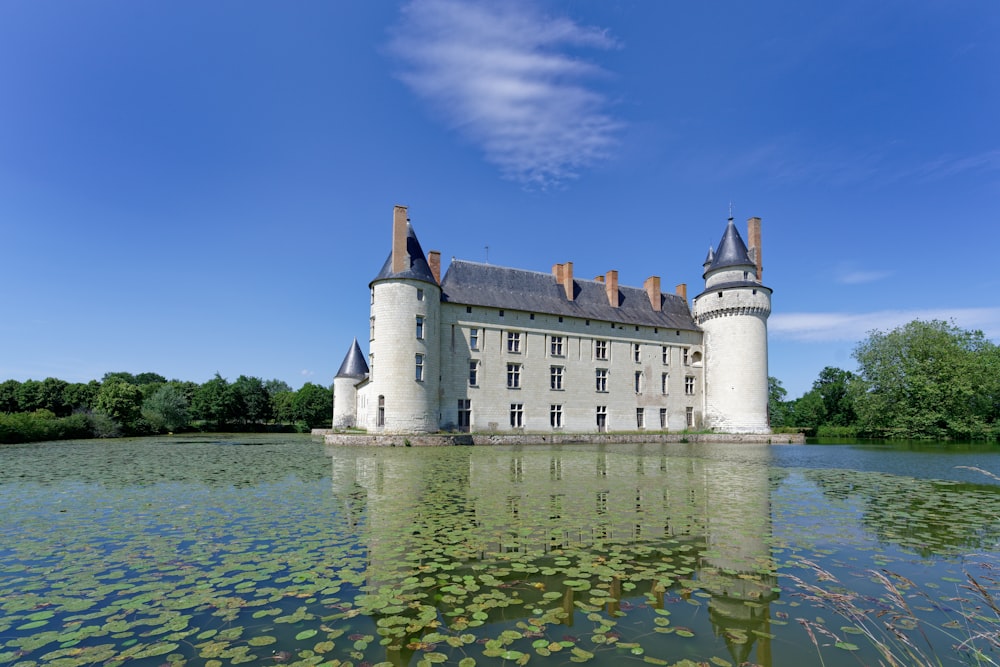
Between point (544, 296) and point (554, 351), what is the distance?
3526 millimetres

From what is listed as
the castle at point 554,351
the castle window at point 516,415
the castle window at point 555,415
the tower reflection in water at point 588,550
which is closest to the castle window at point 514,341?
the castle at point 554,351

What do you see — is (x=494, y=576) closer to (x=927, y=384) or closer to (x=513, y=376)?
(x=513, y=376)

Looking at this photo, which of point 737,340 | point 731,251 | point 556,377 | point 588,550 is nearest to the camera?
point 588,550

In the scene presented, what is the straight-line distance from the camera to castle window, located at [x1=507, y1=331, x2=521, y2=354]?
101 feet

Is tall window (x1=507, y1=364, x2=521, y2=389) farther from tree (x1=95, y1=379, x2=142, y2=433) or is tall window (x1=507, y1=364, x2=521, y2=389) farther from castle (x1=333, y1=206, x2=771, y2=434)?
tree (x1=95, y1=379, x2=142, y2=433)

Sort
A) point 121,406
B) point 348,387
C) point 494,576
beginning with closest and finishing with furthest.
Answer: point 494,576, point 348,387, point 121,406

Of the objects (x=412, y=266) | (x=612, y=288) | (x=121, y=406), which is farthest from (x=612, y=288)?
(x=121, y=406)

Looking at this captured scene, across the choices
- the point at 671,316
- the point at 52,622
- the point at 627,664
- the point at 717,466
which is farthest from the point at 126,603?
the point at 671,316

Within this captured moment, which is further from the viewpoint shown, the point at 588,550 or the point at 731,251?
the point at 731,251

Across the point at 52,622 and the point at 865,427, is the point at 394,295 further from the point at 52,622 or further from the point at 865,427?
the point at 865,427

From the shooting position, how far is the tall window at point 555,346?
32.1m

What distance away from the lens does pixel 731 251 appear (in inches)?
1344

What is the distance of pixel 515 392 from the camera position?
30922 mm

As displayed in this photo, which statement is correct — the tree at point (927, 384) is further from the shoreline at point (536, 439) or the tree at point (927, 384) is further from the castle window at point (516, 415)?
the castle window at point (516, 415)
